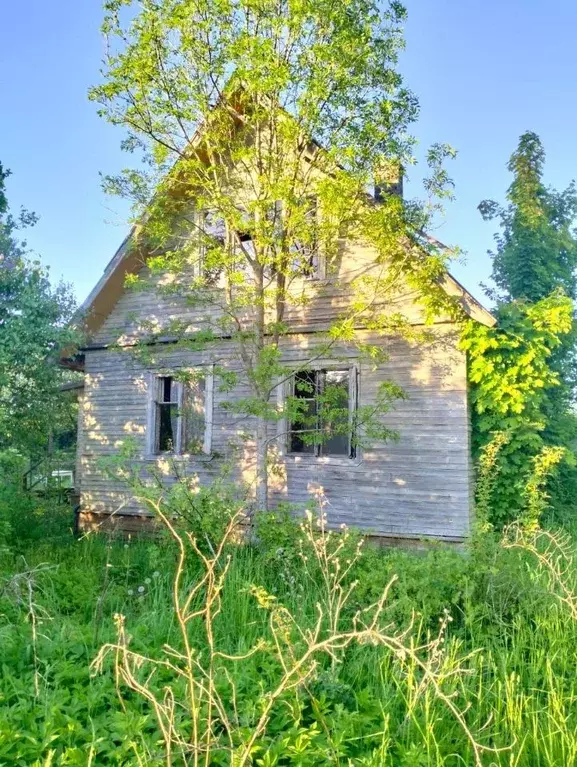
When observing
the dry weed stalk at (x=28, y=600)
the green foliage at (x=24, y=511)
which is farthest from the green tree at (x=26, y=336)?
the dry weed stalk at (x=28, y=600)

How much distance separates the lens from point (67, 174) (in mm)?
11852

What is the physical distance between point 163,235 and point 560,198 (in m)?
13.5

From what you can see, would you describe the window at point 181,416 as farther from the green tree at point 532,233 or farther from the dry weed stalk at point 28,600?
the green tree at point 532,233

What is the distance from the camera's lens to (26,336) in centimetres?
1080

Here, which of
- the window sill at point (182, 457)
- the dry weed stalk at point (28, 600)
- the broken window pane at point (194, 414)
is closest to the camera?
the dry weed stalk at point (28, 600)

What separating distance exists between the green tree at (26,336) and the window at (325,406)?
448 centimetres

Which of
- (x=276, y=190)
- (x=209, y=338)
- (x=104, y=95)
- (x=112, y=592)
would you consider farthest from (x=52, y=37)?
(x=112, y=592)

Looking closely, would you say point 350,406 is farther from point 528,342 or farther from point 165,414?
point 165,414

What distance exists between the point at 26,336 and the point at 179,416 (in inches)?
123

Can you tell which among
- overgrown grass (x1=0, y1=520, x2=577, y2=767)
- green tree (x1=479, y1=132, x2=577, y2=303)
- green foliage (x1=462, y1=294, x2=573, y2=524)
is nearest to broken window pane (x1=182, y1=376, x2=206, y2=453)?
overgrown grass (x1=0, y1=520, x2=577, y2=767)

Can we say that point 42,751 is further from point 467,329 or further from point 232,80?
point 232,80

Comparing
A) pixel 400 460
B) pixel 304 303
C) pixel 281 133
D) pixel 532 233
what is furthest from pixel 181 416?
pixel 532 233

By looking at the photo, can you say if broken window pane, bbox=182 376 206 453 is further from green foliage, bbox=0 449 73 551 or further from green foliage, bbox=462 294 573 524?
green foliage, bbox=462 294 573 524

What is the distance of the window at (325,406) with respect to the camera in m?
9.84
